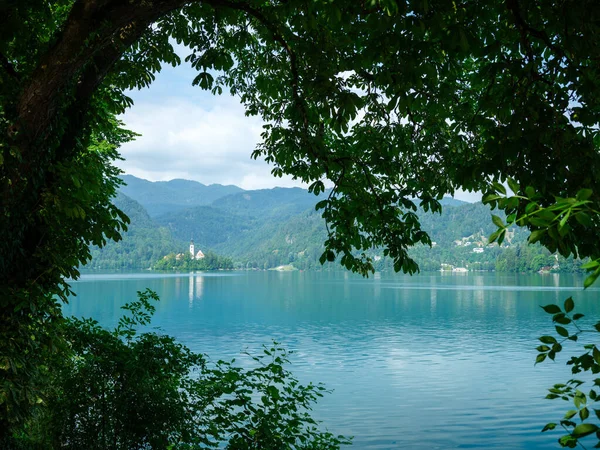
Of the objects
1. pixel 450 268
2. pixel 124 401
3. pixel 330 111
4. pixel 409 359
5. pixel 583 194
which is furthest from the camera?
pixel 450 268

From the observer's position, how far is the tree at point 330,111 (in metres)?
3.50

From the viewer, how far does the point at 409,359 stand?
25.7 meters

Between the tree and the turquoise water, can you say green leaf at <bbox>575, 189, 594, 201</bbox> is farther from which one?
the turquoise water

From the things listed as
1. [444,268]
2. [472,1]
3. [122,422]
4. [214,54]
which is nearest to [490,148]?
[472,1]

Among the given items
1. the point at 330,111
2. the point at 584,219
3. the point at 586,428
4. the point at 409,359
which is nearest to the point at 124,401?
the point at 330,111

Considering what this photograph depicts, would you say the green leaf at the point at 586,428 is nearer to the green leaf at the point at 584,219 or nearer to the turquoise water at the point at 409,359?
the green leaf at the point at 584,219

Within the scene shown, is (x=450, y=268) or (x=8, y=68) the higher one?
(x=8, y=68)

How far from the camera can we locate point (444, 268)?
185875mm

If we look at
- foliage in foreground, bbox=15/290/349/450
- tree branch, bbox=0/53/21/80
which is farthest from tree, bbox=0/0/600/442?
foliage in foreground, bbox=15/290/349/450

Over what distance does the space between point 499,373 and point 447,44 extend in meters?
21.2

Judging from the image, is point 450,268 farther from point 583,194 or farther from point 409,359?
point 583,194

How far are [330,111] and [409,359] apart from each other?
73.8ft

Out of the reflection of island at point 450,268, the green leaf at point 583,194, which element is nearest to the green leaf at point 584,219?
the green leaf at point 583,194

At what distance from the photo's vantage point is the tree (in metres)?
3.50
